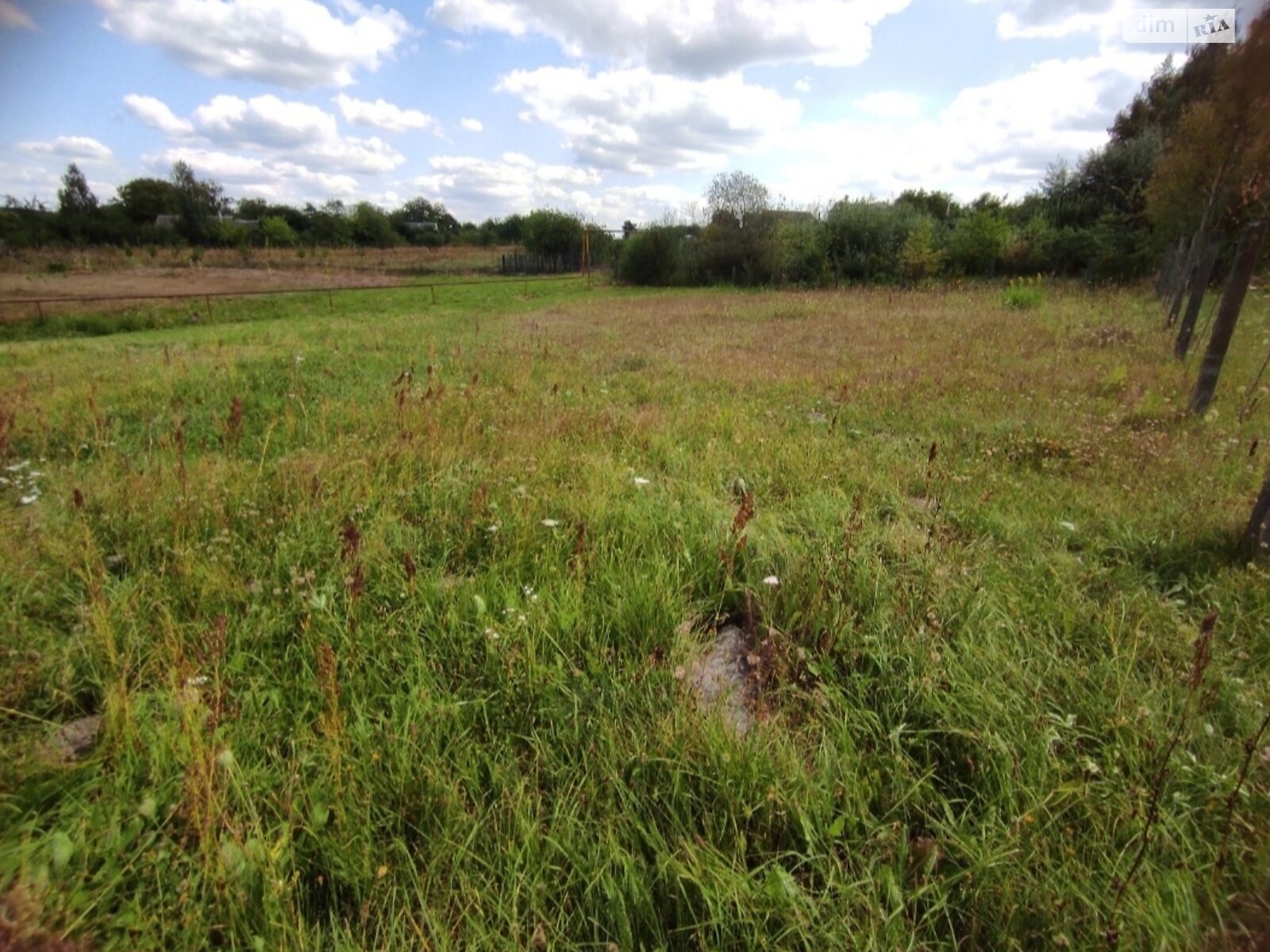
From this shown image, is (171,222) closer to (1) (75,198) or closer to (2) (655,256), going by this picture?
(1) (75,198)

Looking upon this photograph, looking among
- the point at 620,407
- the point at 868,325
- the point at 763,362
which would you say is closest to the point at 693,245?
the point at 868,325

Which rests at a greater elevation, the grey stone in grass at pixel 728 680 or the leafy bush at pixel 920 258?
the leafy bush at pixel 920 258

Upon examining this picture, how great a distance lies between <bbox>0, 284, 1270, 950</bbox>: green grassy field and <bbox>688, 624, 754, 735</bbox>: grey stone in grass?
7 centimetres

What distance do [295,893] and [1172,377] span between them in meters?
9.15

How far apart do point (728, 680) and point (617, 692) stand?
445mm

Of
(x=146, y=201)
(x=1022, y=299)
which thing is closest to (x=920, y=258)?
(x=1022, y=299)

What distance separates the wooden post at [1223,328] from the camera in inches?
211

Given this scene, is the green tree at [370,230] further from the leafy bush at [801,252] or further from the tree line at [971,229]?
the leafy bush at [801,252]

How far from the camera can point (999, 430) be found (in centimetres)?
500

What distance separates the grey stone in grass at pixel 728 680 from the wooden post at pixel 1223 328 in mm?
5620

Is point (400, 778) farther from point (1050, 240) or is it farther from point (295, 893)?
point (1050, 240)

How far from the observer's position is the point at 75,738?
183cm

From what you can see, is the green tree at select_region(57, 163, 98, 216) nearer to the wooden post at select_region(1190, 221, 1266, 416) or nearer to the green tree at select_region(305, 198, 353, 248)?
the green tree at select_region(305, 198, 353, 248)

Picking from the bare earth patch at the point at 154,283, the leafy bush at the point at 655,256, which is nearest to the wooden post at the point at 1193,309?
the leafy bush at the point at 655,256
